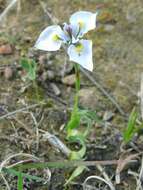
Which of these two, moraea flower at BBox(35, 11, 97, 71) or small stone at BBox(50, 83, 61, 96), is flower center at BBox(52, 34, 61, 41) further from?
small stone at BBox(50, 83, 61, 96)

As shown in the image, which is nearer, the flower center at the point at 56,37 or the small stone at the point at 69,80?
the flower center at the point at 56,37

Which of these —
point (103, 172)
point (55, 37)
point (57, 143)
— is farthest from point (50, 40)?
point (103, 172)

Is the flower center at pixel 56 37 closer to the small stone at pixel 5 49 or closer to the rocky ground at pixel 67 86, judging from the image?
the rocky ground at pixel 67 86

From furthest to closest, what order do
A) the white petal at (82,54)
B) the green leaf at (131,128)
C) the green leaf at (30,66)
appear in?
1. the green leaf at (30,66)
2. the green leaf at (131,128)
3. the white petal at (82,54)

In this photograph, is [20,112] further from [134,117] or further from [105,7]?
[105,7]

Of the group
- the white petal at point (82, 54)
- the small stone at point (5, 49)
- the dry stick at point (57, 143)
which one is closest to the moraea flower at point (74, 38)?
the white petal at point (82, 54)

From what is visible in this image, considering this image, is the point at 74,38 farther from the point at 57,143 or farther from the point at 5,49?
the point at 5,49

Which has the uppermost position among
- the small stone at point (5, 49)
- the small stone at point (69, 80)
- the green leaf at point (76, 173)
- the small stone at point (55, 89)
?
the small stone at point (5, 49)

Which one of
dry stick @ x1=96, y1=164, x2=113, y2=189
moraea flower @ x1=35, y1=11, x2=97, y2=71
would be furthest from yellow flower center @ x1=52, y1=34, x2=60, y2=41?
dry stick @ x1=96, y1=164, x2=113, y2=189
